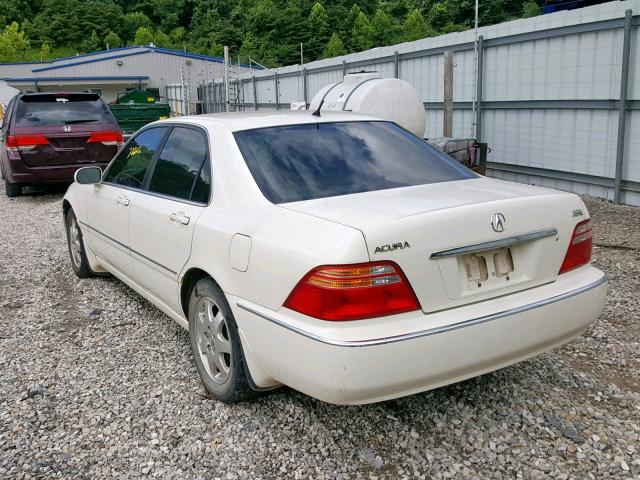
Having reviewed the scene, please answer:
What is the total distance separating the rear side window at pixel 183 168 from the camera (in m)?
3.56

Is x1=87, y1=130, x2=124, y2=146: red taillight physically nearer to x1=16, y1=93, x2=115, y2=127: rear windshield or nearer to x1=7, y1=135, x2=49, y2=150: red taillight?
x1=16, y1=93, x2=115, y2=127: rear windshield

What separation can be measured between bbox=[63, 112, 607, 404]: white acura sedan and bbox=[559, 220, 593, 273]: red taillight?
1 cm

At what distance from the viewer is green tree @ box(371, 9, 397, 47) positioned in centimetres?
7850

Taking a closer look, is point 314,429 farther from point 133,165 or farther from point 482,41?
point 482,41

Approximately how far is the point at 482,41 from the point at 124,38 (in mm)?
101777

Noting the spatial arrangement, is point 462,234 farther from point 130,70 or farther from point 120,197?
point 130,70

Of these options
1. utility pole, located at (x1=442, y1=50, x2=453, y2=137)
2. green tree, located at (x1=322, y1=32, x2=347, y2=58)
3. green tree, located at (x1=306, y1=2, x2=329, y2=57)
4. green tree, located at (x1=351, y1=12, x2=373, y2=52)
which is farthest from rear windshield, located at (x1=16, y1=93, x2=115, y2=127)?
green tree, located at (x1=306, y1=2, x2=329, y2=57)

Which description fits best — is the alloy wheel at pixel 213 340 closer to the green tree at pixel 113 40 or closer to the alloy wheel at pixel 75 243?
the alloy wheel at pixel 75 243

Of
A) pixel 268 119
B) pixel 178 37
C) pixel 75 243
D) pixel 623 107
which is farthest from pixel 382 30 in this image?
pixel 268 119

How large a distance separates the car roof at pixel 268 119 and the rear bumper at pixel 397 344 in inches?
46.1

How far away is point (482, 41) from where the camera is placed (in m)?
11.0

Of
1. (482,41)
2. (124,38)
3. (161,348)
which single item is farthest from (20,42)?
(161,348)

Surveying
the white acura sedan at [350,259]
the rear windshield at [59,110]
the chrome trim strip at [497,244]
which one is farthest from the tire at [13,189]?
the chrome trim strip at [497,244]

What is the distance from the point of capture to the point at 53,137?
34.2ft
